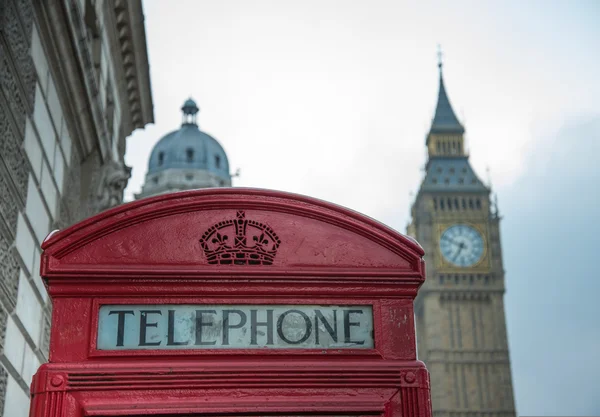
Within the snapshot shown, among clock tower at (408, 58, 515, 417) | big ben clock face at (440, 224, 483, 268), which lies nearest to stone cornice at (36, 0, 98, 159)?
clock tower at (408, 58, 515, 417)

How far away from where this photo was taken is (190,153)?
161 ft

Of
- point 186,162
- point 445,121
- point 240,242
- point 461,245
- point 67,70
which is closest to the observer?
point 240,242

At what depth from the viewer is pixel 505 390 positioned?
56562 millimetres

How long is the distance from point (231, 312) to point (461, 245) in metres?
56.1

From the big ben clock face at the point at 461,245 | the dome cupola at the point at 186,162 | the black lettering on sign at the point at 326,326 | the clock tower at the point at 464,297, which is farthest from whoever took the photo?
the big ben clock face at the point at 461,245

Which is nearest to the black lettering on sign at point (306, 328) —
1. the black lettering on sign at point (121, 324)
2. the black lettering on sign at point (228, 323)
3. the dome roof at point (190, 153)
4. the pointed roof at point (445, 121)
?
the black lettering on sign at point (228, 323)

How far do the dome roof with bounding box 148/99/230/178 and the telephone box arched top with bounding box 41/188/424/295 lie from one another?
45.4 meters

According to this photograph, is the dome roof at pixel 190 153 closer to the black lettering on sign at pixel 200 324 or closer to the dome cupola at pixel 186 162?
the dome cupola at pixel 186 162

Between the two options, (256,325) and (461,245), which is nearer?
(256,325)

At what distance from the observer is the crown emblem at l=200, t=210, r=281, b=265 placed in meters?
2.75

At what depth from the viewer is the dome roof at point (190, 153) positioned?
48562 mm

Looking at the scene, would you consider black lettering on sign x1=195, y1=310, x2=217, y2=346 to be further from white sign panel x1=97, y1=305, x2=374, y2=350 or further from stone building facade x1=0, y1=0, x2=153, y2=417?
stone building facade x1=0, y1=0, x2=153, y2=417

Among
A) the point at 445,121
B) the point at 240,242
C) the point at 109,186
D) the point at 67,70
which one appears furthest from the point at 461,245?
the point at 240,242

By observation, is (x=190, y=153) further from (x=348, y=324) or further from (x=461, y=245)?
(x=348, y=324)
